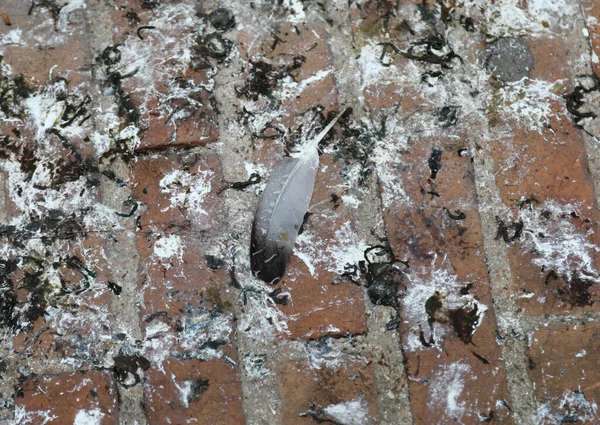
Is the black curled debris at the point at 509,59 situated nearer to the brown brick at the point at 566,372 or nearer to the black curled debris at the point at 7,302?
the brown brick at the point at 566,372

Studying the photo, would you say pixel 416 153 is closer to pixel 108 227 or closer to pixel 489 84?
pixel 489 84

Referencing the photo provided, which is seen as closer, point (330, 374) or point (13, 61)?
point (330, 374)

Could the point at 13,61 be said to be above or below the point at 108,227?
above

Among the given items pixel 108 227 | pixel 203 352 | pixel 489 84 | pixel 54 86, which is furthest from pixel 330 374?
pixel 54 86

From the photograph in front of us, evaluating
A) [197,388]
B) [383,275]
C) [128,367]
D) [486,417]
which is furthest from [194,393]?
[486,417]

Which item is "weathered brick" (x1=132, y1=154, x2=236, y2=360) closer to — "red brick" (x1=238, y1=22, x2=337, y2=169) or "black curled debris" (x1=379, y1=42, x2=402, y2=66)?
"red brick" (x1=238, y1=22, x2=337, y2=169)

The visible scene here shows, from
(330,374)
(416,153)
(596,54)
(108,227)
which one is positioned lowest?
(330,374)

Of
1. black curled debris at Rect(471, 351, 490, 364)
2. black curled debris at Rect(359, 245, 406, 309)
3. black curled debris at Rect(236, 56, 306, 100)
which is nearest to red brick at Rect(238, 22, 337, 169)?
black curled debris at Rect(236, 56, 306, 100)

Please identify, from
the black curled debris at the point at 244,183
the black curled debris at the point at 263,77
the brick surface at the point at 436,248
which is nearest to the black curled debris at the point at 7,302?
the black curled debris at the point at 244,183
